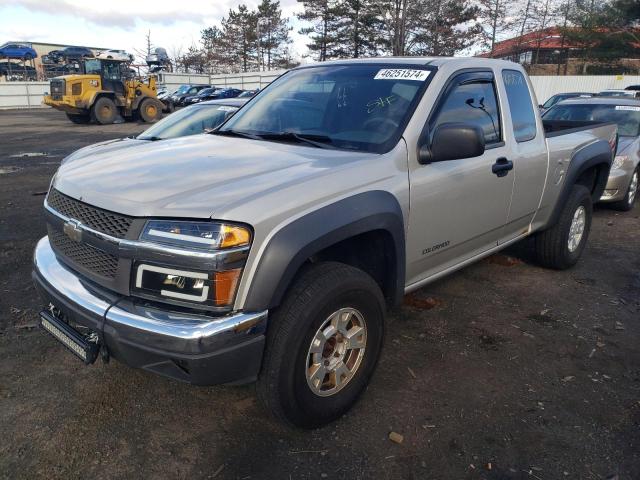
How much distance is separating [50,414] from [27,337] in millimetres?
1018

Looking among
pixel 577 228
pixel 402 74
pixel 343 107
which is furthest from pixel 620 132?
pixel 343 107

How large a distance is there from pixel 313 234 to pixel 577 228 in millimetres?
3806

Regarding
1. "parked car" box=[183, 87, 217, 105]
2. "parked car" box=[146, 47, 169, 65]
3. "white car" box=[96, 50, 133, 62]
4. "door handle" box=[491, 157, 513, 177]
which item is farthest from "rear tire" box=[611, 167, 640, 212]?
"parked car" box=[183, 87, 217, 105]

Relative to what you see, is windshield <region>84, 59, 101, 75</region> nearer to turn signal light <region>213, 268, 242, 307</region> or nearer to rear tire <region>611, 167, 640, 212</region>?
rear tire <region>611, 167, 640, 212</region>

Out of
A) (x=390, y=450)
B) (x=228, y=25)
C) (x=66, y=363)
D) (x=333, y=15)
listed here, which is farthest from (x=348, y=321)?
(x=228, y=25)

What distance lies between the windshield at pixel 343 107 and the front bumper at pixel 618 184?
5240 mm

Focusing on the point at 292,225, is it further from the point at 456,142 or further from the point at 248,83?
the point at 248,83

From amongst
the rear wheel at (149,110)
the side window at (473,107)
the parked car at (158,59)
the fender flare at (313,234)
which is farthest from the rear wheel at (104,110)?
the fender flare at (313,234)

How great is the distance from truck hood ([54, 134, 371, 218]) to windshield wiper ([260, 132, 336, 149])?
0.10 m

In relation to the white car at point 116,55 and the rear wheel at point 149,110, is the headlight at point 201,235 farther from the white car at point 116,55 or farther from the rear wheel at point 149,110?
the white car at point 116,55

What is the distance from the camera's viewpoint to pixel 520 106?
4.12 meters

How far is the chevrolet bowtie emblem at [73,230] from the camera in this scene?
8.20 ft

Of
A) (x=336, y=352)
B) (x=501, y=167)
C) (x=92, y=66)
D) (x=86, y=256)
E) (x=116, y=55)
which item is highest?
(x=116, y=55)

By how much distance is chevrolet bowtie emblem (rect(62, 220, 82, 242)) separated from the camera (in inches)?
98.4
